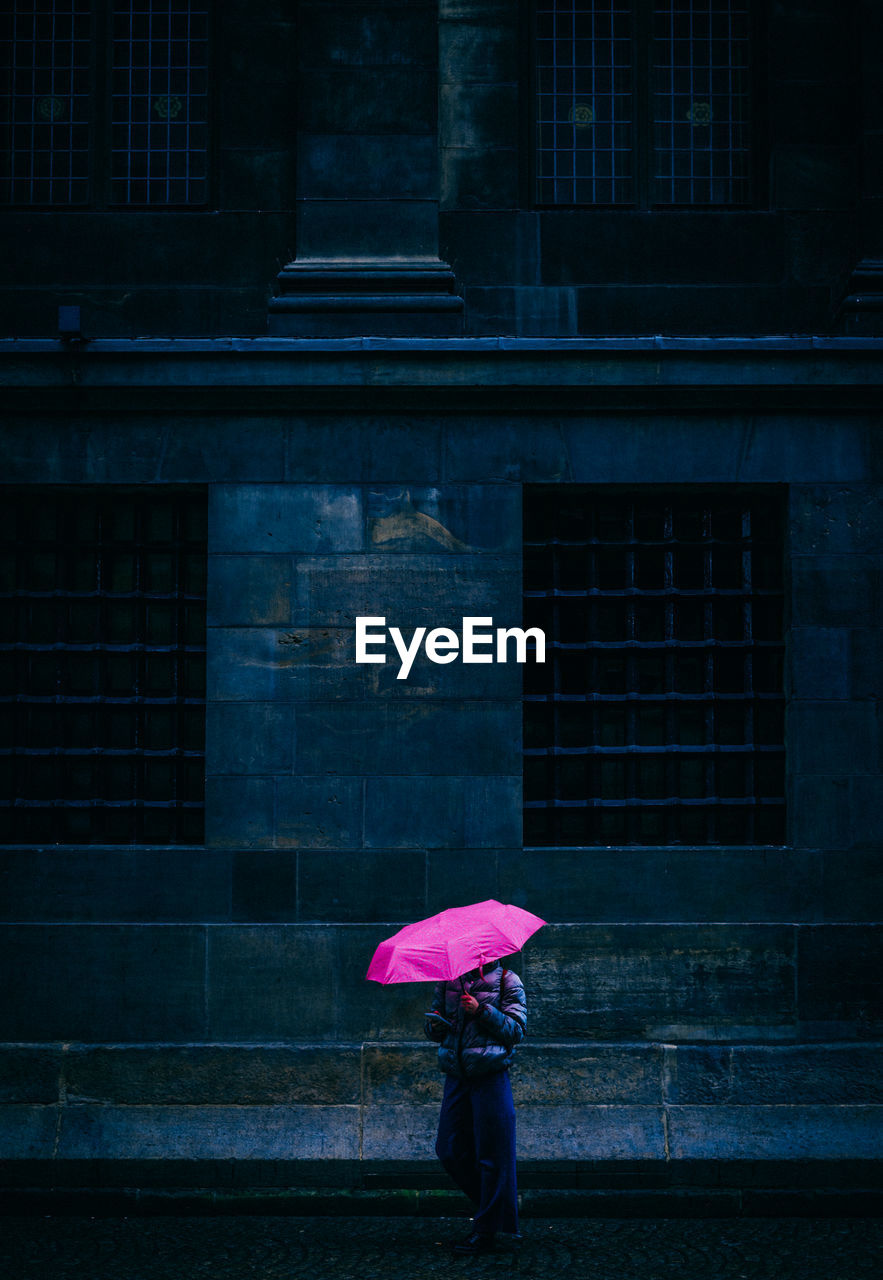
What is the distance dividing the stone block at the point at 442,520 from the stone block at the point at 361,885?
233 cm

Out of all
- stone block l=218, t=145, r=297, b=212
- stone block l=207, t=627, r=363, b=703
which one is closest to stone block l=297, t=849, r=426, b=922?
stone block l=207, t=627, r=363, b=703

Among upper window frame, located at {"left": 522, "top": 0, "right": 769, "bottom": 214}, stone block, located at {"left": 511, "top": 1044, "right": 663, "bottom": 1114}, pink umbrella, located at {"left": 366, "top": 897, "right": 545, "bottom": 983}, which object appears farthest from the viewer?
upper window frame, located at {"left": 522, "top": 0, "right": 769, "bottom": 214}

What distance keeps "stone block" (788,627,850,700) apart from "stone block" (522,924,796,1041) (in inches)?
73.5

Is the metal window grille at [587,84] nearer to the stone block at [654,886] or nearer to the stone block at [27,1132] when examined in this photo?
the stone block at [654,886]

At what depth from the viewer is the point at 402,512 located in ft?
29.1

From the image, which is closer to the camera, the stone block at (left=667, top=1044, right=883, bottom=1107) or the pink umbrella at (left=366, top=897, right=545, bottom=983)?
the pink umbrella at (left=366, top=897, right=545, bottom=983)

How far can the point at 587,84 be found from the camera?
9.54 metres

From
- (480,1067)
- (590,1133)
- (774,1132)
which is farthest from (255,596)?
(774,1132)

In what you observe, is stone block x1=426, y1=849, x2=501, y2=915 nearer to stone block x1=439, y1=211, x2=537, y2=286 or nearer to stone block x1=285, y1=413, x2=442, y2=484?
stone block x1=285, y1=413, x2=442, y2=484

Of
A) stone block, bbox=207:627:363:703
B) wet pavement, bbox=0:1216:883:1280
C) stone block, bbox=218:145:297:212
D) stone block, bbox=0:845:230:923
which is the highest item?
stone block, bbox=218:145:297:212

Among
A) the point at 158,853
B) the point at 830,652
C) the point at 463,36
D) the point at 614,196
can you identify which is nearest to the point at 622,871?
the point at 830,652

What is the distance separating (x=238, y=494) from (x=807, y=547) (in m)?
4.37

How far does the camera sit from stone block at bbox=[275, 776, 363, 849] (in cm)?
872

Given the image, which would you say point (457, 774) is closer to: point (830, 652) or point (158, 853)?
point (158, 853)
